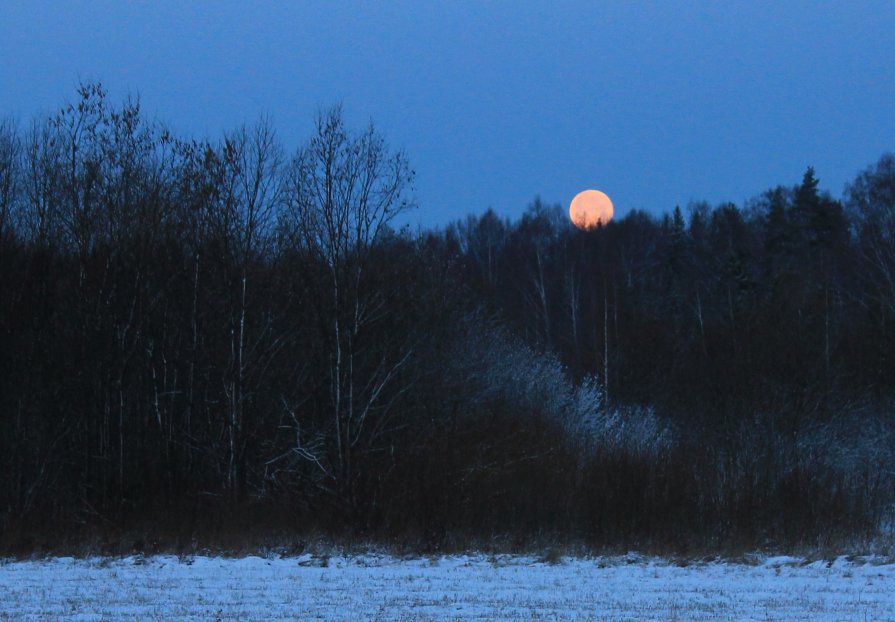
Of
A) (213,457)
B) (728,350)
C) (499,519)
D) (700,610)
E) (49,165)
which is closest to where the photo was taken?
(700,610)

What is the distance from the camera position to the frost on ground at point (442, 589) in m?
10.0

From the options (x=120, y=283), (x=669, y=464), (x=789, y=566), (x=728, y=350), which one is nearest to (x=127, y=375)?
(x=120, y=283)

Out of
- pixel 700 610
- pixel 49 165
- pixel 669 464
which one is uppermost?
pixel 49 165

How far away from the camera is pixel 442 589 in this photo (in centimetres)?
1198

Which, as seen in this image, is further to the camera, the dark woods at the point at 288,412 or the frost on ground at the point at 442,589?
the dark woods at the point at 288,412

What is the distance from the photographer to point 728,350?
4506 centimetres

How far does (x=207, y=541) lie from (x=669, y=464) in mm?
8509

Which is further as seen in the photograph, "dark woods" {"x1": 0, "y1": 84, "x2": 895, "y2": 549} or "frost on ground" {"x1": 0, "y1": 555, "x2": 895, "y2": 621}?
"dark woods" {"x1": 0, "y1": 84, "x2": 895, "y2": 549}

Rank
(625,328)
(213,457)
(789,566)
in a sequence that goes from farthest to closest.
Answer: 1. (625,328)
2. (213,457)
3. (789,566)

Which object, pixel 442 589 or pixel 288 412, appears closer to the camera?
pixel 442 589

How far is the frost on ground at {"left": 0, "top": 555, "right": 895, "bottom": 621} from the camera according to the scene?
33.0 ft

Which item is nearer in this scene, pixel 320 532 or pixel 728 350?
pixel 320 532

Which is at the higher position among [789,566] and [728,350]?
[728,350]

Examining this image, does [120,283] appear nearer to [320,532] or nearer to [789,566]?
[320,532]
